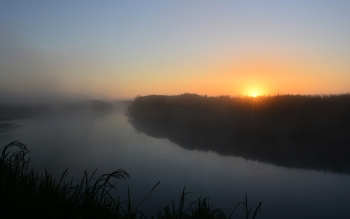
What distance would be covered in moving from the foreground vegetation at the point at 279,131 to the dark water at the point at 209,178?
1.07 meters

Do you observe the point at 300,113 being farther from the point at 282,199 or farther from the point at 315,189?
the point at 282,199

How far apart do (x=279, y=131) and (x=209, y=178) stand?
6225 millimetres

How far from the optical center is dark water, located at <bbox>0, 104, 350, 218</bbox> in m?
5.62

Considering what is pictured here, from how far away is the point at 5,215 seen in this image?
2.81 m

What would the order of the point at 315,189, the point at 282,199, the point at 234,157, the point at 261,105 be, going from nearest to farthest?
the point at 282,199 → the point at 315,189 → the point at 234,157 → the point at 261,105

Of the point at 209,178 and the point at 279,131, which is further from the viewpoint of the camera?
the point at 279,131

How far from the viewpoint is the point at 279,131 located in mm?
11805

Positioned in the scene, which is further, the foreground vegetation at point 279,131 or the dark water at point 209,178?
the foreground vegetation at point 279,131

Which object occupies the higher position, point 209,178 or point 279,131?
point 279,131

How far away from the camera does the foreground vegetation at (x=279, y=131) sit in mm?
9125

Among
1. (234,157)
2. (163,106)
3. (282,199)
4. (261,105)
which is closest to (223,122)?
(261,105)

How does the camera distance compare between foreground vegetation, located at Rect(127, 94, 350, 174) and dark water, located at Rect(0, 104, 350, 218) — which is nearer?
dark water, located at Rect(0, 104, 350, 218)

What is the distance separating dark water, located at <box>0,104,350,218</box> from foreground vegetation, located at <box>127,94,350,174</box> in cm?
107

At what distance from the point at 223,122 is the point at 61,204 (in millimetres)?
12782
